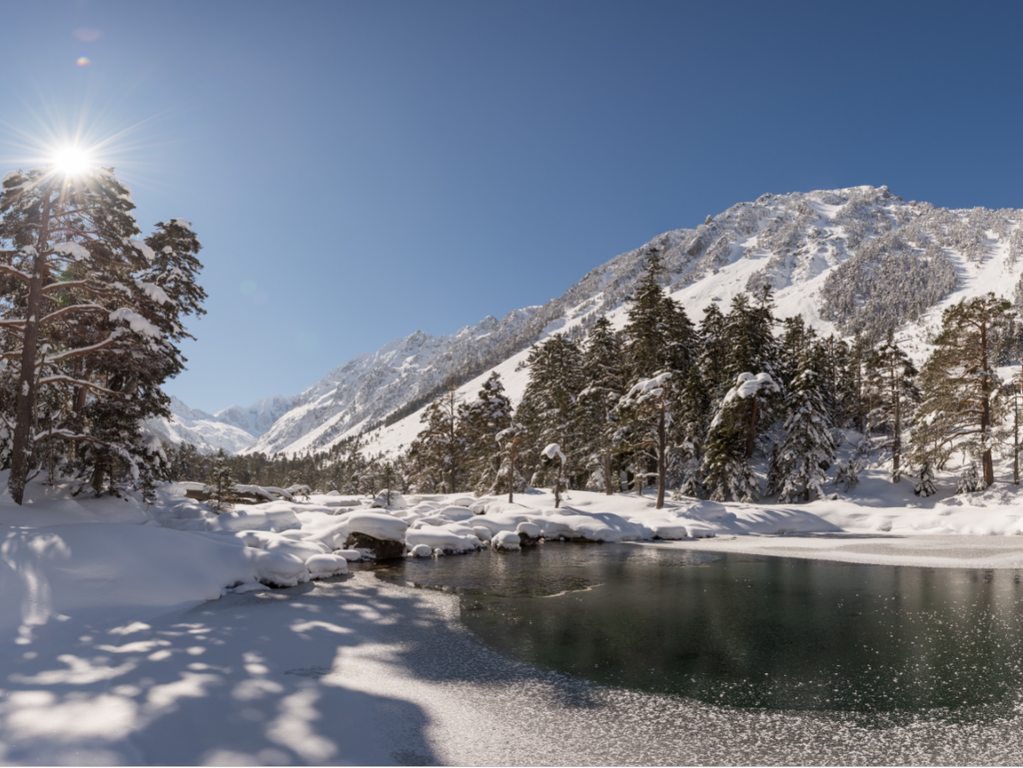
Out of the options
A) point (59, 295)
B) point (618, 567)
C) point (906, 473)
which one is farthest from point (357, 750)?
point (906, 473)

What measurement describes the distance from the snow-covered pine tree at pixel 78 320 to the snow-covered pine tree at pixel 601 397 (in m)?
27.5

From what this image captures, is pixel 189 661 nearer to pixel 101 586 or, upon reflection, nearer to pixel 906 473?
pixel 101 586

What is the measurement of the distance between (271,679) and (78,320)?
50.2ft

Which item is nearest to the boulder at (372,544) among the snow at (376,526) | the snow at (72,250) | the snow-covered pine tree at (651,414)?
the snow at (376,526)

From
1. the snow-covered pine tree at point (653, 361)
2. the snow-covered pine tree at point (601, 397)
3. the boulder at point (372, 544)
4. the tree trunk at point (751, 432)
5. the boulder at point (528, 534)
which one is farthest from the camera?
the snow-covered pine tree at point (601, 397)

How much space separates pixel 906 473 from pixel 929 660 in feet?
107

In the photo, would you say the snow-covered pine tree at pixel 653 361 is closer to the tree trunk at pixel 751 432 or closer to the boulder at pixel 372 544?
the tree trunk at pixel 751 432

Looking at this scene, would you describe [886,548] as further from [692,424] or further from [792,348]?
[792,348]

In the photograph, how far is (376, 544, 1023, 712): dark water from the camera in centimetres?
757

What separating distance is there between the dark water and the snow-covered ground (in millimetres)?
872

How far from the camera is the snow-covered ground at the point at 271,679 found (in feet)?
18.0

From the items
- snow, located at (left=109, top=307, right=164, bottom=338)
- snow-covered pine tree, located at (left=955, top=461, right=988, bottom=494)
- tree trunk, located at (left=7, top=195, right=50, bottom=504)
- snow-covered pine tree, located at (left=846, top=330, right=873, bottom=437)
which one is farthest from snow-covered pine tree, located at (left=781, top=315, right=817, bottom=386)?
tree trunk, located at (left=7, top=195, right=50, bottom=504)

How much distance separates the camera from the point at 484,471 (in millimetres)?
47656

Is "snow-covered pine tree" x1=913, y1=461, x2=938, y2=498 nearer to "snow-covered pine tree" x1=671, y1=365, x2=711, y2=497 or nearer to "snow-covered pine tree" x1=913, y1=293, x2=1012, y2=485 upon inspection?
"snow-covered pine tree" x1=913, y1=293, x2=1012, y2=485
